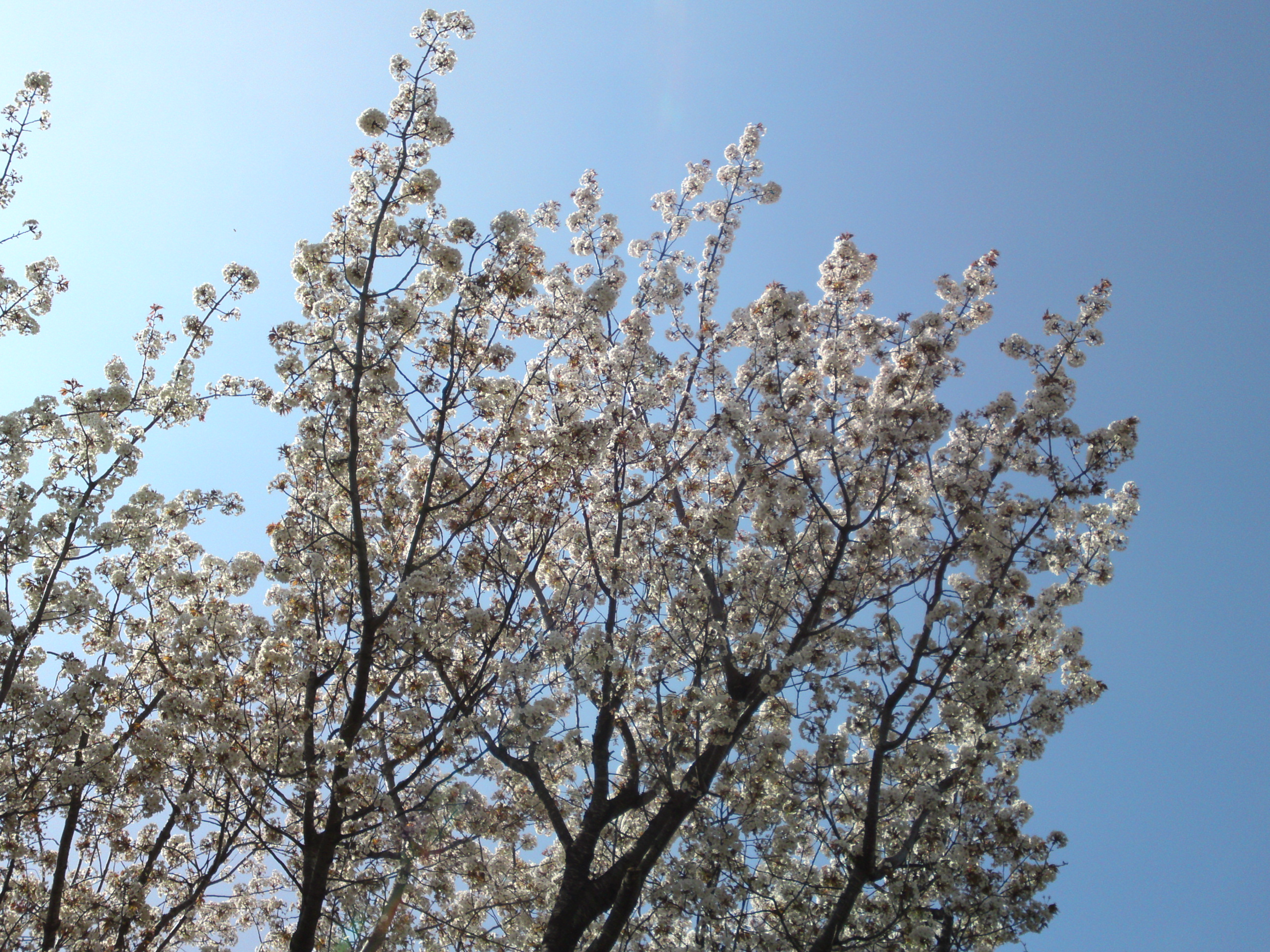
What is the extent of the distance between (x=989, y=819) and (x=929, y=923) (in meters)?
1.35

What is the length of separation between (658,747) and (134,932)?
20.4ft

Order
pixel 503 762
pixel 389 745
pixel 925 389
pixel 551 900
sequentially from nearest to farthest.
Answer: pixel 389 745, pixel 925 389, pixel 503 762, pixel 551 900

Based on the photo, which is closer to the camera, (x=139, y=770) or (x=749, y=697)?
(x=139, y=770)

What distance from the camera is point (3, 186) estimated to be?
25.0ft

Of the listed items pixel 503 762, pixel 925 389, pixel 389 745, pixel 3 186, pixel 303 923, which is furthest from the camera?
pixel 503 762

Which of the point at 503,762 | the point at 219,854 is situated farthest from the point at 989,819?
the point at 219,854

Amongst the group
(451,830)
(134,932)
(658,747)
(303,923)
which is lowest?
(134,932)

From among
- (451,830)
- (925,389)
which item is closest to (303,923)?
(451,830)

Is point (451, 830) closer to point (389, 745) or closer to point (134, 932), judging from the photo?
point (389, 745)

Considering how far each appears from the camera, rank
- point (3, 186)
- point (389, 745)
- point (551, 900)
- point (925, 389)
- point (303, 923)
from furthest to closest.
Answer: point (551, 900)
point (925, 389)
point (389, 745)
point (3, 186)
point (303, 923)

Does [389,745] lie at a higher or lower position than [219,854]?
higher

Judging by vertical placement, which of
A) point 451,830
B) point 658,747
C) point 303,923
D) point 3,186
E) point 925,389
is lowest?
point 303,923

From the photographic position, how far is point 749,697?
29.2ft

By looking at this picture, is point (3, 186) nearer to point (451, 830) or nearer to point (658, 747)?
point (451, 830)
